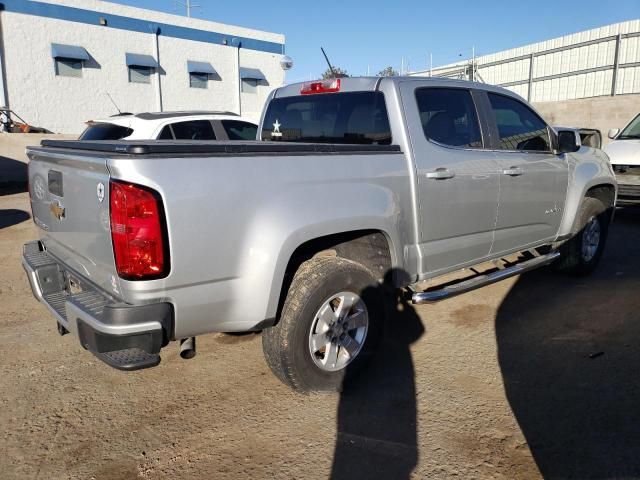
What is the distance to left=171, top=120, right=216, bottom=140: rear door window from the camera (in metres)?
6.99

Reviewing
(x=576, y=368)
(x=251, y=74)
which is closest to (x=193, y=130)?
(x=576, y=368)

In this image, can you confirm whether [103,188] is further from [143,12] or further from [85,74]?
[143,12]

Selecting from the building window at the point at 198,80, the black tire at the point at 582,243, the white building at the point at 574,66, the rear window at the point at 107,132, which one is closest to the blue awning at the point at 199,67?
the building window at the point at 198,80

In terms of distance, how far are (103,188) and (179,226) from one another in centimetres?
42

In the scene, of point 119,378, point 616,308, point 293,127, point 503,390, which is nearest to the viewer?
point 503,390

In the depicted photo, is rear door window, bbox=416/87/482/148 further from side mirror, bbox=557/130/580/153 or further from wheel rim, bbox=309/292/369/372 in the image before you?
wheel rim, bbox=309/292/369/372

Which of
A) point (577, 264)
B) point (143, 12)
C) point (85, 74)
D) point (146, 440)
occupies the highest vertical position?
point (143, 12)

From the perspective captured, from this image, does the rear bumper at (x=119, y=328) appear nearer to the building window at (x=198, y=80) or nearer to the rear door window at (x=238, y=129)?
the rear door window at (x=238, y=129)

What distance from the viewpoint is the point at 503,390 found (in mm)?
3270

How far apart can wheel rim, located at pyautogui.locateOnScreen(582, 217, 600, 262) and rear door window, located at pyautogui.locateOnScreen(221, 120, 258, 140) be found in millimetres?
4648

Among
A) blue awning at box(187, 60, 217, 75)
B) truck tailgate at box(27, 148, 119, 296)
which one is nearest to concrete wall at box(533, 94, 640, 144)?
blue awning at box(187, 60, 217, 75)

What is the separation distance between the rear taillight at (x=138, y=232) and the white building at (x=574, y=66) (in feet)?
58.8

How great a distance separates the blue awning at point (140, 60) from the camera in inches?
771

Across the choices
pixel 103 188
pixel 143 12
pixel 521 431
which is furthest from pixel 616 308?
pixel 143 12
